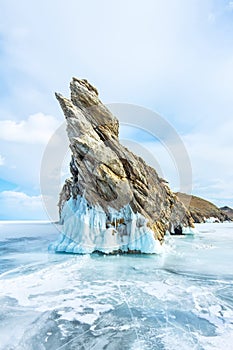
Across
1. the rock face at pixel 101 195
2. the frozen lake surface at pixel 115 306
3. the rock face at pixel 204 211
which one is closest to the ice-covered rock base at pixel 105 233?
the rock face at pixel 101 195

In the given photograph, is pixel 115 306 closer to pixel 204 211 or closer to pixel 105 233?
pixel 105 233

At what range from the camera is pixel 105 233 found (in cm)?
1897

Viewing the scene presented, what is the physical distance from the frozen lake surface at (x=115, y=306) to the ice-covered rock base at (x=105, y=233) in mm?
3624

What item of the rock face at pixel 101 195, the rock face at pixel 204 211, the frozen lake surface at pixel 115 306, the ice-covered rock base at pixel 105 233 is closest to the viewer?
the frozen lake surface at pixel 115 306

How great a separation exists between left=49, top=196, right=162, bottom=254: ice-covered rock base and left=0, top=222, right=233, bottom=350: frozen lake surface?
3.62 meters

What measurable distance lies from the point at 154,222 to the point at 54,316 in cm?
1534

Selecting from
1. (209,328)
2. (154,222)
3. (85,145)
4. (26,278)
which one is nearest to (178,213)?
(154,222)

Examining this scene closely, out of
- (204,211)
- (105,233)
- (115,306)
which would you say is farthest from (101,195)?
(204,211)

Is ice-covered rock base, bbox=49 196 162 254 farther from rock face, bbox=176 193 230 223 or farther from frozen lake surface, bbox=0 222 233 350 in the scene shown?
rock face, bbox=176 193 230 223

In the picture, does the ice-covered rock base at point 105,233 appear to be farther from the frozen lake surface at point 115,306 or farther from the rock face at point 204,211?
the rock face at point 204,211

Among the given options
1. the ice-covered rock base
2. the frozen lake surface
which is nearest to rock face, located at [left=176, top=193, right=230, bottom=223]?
the ice-covered rock base

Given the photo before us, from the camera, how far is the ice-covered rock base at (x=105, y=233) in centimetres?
1883

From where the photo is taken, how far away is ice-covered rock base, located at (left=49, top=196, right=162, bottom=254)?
18.8m

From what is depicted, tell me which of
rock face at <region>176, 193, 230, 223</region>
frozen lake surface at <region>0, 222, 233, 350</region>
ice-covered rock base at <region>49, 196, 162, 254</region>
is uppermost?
rock face at <region>176, 193, 230, 223</region>
